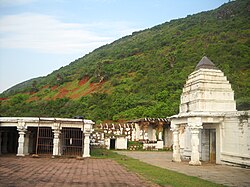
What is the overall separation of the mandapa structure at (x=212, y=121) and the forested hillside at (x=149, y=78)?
637 inches

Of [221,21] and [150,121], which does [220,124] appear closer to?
[150,121]

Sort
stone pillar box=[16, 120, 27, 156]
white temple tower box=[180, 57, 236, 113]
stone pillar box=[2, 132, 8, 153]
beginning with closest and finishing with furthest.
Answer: white temple tower box=[180, 57, 236, 113], stone pillar box=[16, 120, 27, 156], stone pillar box=[2, 132, 8, 153]

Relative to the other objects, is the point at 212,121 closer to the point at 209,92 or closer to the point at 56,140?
the point at 209,92

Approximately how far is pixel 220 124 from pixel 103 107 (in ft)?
107

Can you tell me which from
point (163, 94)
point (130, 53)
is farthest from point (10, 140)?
point (130, 53)

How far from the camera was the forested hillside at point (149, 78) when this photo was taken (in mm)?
47156

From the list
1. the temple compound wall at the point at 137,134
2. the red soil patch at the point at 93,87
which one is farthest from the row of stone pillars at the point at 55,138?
the red soil patch at the point at 93,87

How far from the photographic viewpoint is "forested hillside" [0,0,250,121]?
155ft

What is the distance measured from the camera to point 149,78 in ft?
194

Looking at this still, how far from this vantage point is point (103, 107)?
50.0 metres

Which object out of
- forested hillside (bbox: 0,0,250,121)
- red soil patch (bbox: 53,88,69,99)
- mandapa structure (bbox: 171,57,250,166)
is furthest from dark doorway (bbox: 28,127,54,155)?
red soil patch (bbox: 53,88,69,99)

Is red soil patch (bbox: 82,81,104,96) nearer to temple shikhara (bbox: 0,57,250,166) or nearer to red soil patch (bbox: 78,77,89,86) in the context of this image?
red soil patch (bbox: 78,77,89,86)

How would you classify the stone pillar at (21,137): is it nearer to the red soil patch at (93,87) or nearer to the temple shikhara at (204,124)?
the temple shikhara at (204,124)

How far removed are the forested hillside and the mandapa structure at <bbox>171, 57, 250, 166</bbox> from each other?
16188 millimetres
